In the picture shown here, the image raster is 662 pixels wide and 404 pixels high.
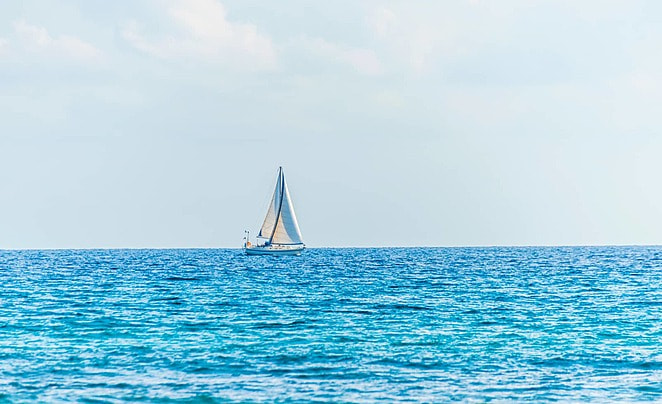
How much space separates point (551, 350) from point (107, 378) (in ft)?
50.6

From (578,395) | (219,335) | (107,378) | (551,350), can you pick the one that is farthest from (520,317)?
(107,378)

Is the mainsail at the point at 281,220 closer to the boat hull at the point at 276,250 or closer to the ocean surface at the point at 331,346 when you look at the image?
the boat hull at the point at 276,250

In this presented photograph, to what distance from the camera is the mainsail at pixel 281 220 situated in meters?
144

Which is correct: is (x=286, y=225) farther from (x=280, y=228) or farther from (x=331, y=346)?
(x=331, y=346)

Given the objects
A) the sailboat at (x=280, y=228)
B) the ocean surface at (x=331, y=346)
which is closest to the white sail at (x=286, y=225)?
the sailboat at (x=280, y=228)

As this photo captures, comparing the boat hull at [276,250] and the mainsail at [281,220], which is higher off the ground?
the mainsail at [281,220]

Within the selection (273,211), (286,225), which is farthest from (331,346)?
(286,225)

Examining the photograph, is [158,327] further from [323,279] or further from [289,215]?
[289,215]

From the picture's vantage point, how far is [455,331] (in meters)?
36.1

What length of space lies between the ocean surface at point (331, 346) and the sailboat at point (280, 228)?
286 ft

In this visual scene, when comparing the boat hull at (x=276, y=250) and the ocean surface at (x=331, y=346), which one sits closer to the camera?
the ocean surface at (x=331, y=346)

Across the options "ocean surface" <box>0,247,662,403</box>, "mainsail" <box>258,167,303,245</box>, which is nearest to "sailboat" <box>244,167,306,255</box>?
"mainsail" <box>258,167,303,245</box>

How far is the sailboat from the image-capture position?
145 metres

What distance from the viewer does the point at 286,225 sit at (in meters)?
147
